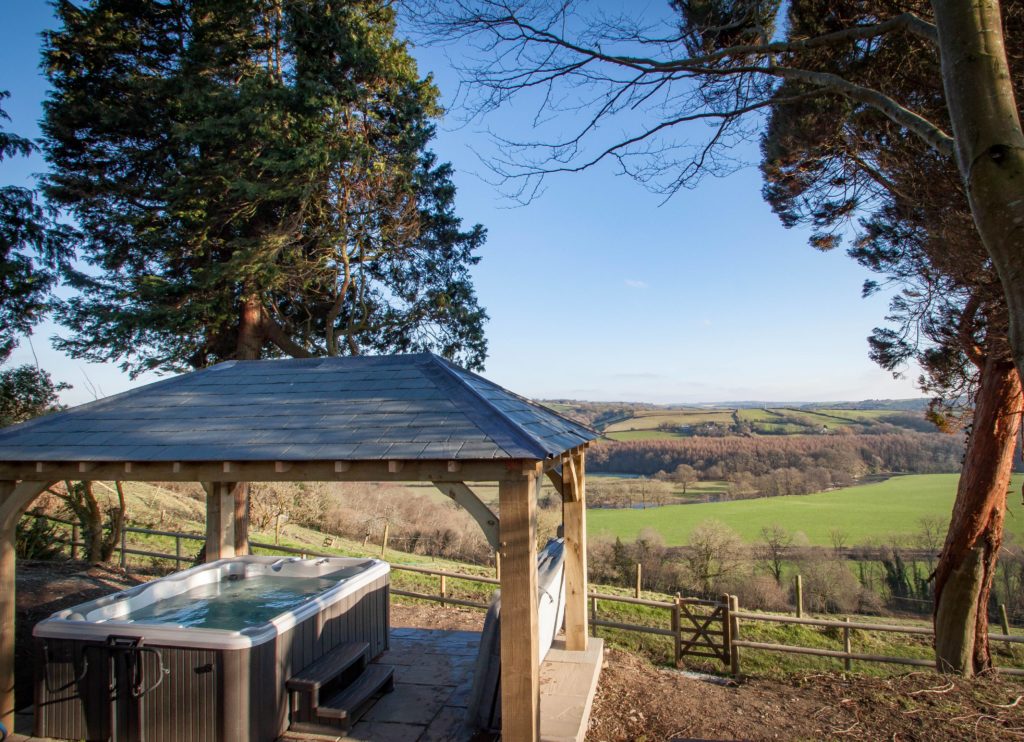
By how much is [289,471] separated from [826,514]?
94.6 feet

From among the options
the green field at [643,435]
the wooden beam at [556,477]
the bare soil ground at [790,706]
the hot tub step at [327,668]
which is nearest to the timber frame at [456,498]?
the wooden beam at [556,477]

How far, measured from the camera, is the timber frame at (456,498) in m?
4.17

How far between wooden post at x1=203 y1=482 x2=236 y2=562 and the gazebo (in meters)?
1.59

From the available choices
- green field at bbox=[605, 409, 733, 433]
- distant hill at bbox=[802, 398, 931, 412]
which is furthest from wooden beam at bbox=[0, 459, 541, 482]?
distant hill at bbox=[802, 398, 931, 412]

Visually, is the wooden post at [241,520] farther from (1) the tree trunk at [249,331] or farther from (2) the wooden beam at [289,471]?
(2) the wooden beam at [289,471]

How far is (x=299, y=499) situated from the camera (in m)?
19.8

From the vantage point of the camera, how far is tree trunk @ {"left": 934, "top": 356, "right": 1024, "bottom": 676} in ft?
24.6

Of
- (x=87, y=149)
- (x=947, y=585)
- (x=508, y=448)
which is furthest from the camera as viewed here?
(x=87, y=149)

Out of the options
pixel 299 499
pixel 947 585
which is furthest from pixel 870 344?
pixel 299 499

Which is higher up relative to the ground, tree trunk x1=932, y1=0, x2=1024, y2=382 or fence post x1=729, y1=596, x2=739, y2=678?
tree trunk x1=932, y1=0, x2=1024, y2=382

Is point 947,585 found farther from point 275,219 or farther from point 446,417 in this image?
point 275,219

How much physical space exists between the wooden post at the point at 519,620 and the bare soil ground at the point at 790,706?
45.4 inches

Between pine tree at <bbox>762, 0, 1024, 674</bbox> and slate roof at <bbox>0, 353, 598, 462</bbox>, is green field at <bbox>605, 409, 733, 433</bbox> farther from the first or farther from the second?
slate roof at <bbox>0, 353, 598, 462</bbox>

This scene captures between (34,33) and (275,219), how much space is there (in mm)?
5043
